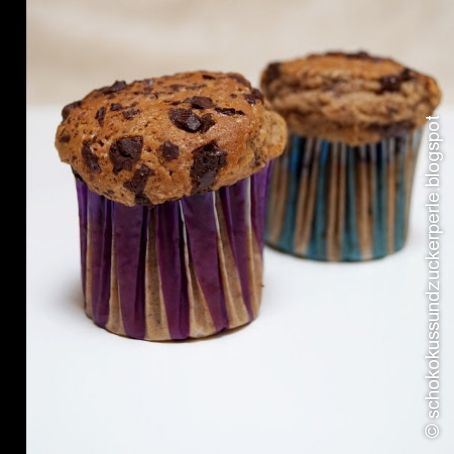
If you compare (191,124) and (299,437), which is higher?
(191,124)

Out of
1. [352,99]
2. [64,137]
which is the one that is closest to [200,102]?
[64,137]

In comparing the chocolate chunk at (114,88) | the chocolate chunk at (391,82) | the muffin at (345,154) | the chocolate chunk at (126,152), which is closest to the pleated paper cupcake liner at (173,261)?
the chocolate chunk at (126,152)

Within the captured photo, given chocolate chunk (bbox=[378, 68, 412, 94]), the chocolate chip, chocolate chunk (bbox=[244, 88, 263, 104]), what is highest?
chocolate chunk (bbox=[244, 88, 263, 104])

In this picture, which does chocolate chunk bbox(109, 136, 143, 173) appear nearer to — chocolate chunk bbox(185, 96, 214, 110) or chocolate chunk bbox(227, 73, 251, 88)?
chocolate chunk bbox(185, 96, 214, 110)

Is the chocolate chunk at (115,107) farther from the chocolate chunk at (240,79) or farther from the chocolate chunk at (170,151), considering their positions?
the chocolate chunk at (240,79)

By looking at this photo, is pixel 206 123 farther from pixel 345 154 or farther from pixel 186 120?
pixel 345 154

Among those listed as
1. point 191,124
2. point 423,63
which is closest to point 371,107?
point 191,124

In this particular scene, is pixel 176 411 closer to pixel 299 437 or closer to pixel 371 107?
pixel 299 437

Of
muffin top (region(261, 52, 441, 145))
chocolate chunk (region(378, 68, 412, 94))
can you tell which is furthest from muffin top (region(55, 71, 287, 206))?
chocolate chunk (region(378, 68, 412, 94))
